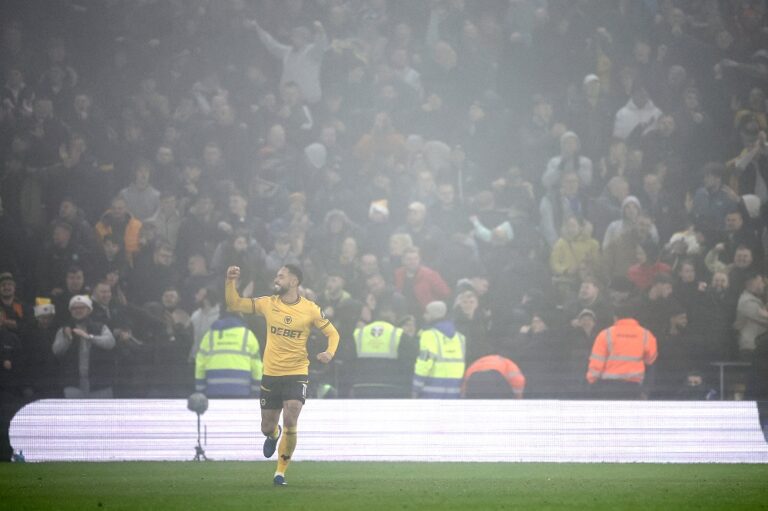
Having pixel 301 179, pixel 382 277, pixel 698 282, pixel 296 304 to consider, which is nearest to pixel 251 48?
pixel 301 179

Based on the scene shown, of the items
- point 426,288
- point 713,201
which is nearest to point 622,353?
point 426,288

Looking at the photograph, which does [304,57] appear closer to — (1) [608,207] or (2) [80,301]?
(1) [608,207]

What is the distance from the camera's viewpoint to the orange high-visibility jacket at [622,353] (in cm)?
1434

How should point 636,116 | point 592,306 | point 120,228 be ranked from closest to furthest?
1. point 592,306
2. point 120,228
3. point 636,116

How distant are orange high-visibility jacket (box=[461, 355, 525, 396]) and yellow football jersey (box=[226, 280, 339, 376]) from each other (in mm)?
3750

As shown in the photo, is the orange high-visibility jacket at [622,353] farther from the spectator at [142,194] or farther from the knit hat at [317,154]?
the spectator at [142,194]

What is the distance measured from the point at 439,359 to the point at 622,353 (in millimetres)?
2183

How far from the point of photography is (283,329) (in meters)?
10.9

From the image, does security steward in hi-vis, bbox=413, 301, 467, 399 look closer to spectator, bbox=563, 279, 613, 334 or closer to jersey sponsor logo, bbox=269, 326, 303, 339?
spectator, bbox=563, 279, 613, 334

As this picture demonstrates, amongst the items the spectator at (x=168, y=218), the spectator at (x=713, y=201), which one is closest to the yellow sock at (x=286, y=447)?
the spectator at (x=168, y=218)

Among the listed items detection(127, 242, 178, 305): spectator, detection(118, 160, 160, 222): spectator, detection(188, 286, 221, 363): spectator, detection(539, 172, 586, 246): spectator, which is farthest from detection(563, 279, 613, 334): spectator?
detection(118, 160, 160, 222): spectator

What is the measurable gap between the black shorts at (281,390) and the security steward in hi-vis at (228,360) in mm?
3069

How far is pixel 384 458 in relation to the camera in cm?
1397

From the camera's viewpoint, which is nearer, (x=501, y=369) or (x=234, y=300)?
(x=234, y=300)
